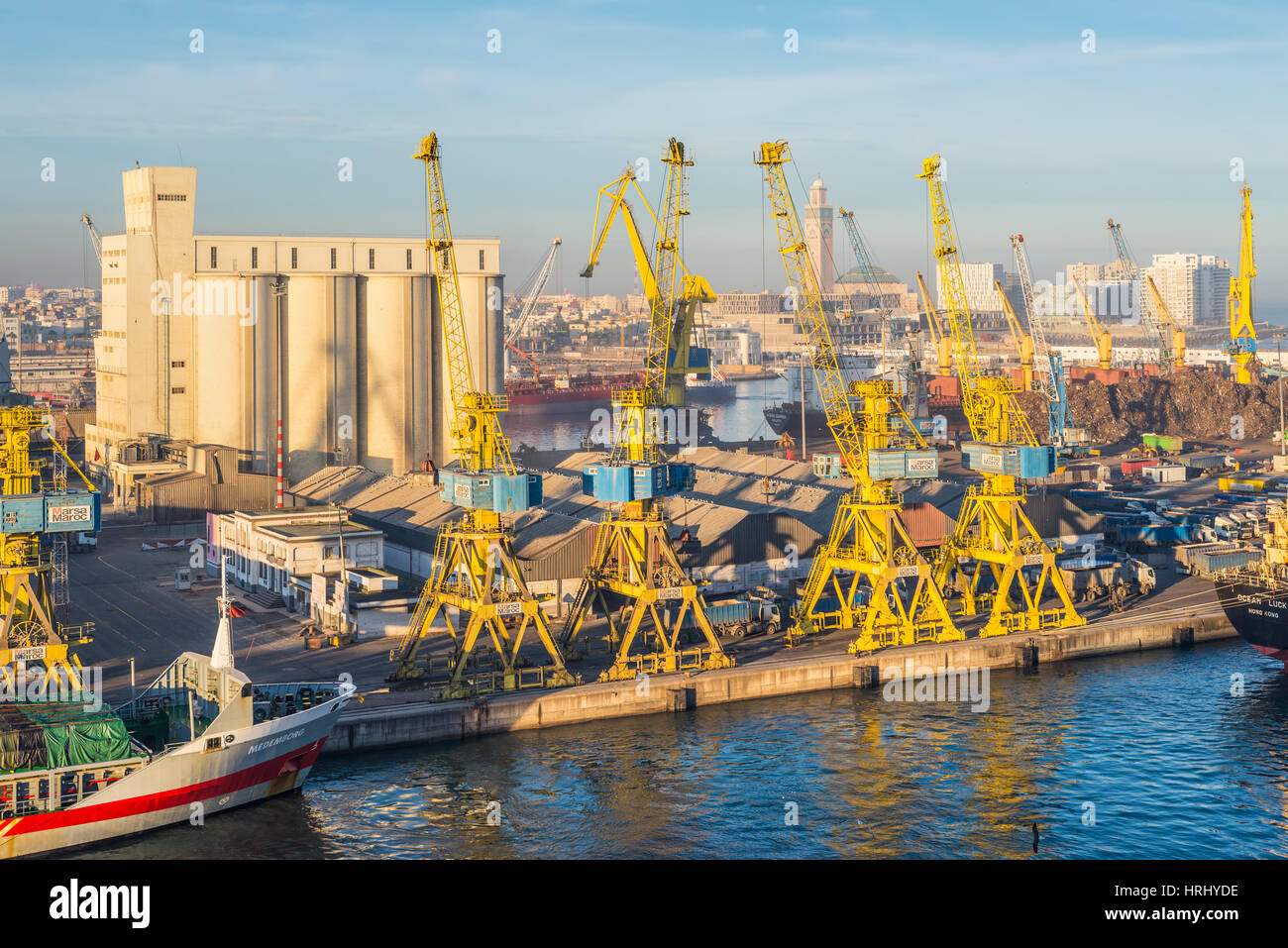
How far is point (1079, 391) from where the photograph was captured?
149 meters

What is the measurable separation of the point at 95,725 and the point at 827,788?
20742mm

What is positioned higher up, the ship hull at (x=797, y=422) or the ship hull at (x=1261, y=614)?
the ship hull at (x=797, y=422)

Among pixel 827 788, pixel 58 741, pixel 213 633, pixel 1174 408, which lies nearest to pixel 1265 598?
pixel 827 788

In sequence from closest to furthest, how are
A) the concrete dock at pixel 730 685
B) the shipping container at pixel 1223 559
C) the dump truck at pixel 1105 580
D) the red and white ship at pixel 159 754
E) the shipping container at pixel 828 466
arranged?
1. the red and white ship at pixel 159 754
2. the concrete dock at pixel 730 685
3. the shipping container at pixel 828 466
4. the dump truck at pixel 1105 580
5. the shipping container at pixel 1223 559

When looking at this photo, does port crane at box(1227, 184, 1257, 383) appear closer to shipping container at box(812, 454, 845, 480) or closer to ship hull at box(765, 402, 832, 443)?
ship hull at box(765, 402, 832, 443)

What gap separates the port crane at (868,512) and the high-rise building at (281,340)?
44.5 m

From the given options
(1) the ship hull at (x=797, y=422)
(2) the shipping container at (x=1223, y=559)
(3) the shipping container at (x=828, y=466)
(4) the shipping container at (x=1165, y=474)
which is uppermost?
(1) the ship hull at (x=797, y=422)

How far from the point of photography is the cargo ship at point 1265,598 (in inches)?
2061

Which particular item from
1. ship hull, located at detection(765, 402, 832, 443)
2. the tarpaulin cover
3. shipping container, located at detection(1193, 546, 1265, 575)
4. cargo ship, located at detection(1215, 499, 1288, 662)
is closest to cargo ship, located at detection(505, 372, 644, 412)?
ship hull, located at detection(765, 402, 832, 443)

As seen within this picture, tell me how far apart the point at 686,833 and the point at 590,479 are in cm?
1953

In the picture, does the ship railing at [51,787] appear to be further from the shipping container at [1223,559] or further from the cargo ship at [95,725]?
the shipping container at [1223,559]

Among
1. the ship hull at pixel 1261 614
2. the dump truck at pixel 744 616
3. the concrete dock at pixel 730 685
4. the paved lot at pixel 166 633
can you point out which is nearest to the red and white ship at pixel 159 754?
the concrete dock at pixel 730 685

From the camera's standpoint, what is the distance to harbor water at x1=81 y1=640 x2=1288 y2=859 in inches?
1401

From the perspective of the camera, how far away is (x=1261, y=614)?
5288 centimetres
